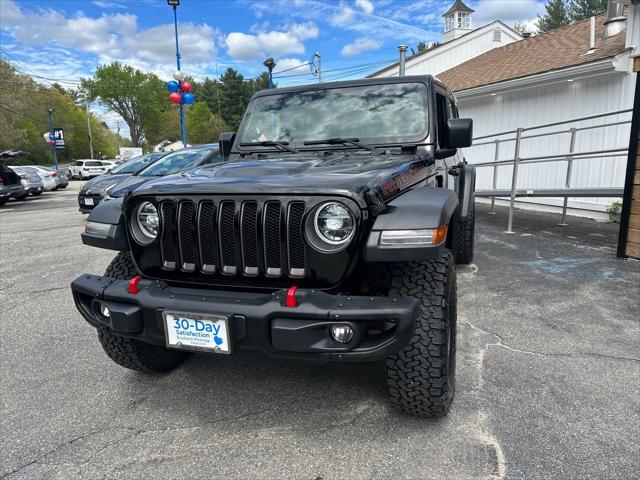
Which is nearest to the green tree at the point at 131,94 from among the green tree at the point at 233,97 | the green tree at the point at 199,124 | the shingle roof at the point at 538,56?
the green tree at the point at 199,124

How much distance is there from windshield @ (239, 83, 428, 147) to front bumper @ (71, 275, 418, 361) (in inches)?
61.8

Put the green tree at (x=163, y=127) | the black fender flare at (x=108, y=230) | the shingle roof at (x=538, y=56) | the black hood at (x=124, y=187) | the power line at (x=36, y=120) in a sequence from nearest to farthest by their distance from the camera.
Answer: the black fender flare at (x=108, y=230) → the black hood at (x=124, y=187) → the shingle roof at (x=538, y=56) → the power line at (x=36, y=120) → the green tree at (x=163, y=127)

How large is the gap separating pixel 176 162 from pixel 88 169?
26.4 metres

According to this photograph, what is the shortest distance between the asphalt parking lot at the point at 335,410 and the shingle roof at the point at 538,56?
6.64 m

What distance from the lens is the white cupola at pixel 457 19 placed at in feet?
68.7

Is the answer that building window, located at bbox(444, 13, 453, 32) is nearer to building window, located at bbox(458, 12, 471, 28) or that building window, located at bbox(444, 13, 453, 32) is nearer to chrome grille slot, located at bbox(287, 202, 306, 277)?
building window, located at bbox(458, 12, 471, 28)

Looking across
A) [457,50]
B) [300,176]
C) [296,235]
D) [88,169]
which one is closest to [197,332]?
[296,235]

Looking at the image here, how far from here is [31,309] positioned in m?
4.38

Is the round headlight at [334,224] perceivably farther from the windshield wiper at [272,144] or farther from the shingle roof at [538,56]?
the shingle roof at [538,56]

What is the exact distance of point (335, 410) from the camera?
2520mm

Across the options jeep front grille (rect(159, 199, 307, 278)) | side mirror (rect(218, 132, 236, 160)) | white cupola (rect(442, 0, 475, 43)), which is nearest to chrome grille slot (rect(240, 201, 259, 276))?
jeep front grille (rect(159, 199, 307, 278))

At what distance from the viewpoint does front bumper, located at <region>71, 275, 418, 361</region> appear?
1921mm

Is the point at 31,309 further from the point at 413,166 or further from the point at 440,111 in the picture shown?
the point at 440,111

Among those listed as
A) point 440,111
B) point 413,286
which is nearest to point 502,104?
point 440,111
